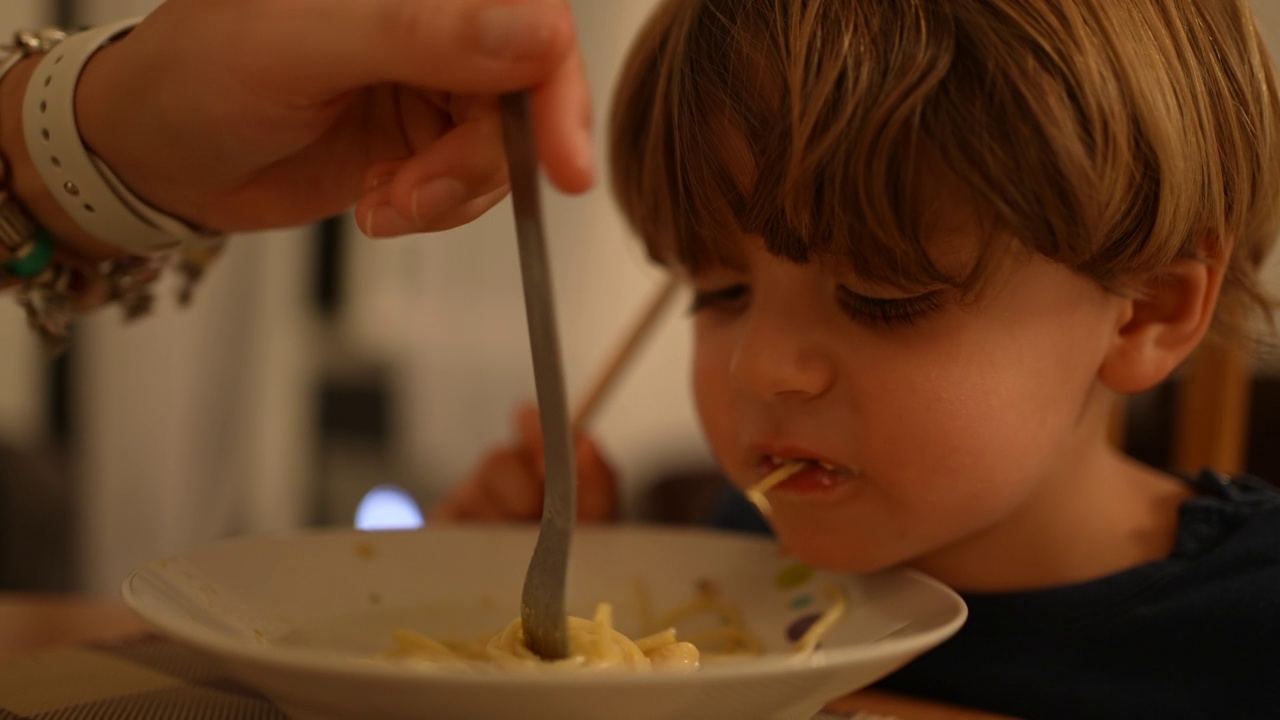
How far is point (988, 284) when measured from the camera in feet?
1.95

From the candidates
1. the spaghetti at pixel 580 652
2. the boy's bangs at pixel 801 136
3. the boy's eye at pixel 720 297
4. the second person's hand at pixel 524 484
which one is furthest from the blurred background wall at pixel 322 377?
the spaghetti at pixel 580 652

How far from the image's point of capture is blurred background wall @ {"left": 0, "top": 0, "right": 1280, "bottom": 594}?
232 centimetres

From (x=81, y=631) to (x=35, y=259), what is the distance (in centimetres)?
34

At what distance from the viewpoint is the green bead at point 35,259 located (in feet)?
2.33

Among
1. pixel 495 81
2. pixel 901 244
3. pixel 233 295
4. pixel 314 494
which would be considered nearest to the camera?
pixel 495 81

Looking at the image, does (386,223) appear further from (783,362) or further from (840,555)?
(840,555)

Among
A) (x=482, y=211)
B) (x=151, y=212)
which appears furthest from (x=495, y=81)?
(x=151, y=212)

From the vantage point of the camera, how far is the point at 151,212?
69 centimetres

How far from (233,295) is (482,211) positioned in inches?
83.9

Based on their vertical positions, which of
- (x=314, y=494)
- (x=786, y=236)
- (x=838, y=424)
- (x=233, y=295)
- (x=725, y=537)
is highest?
(x=786, y=236)

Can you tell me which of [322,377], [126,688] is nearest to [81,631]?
[126,688]

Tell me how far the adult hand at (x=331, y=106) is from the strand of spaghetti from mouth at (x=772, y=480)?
0.24 metres

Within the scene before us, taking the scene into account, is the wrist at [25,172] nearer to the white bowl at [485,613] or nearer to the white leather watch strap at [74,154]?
the white leather watch strap at [74,154]

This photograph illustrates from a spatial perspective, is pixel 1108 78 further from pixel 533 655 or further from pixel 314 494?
pixel 314 494
